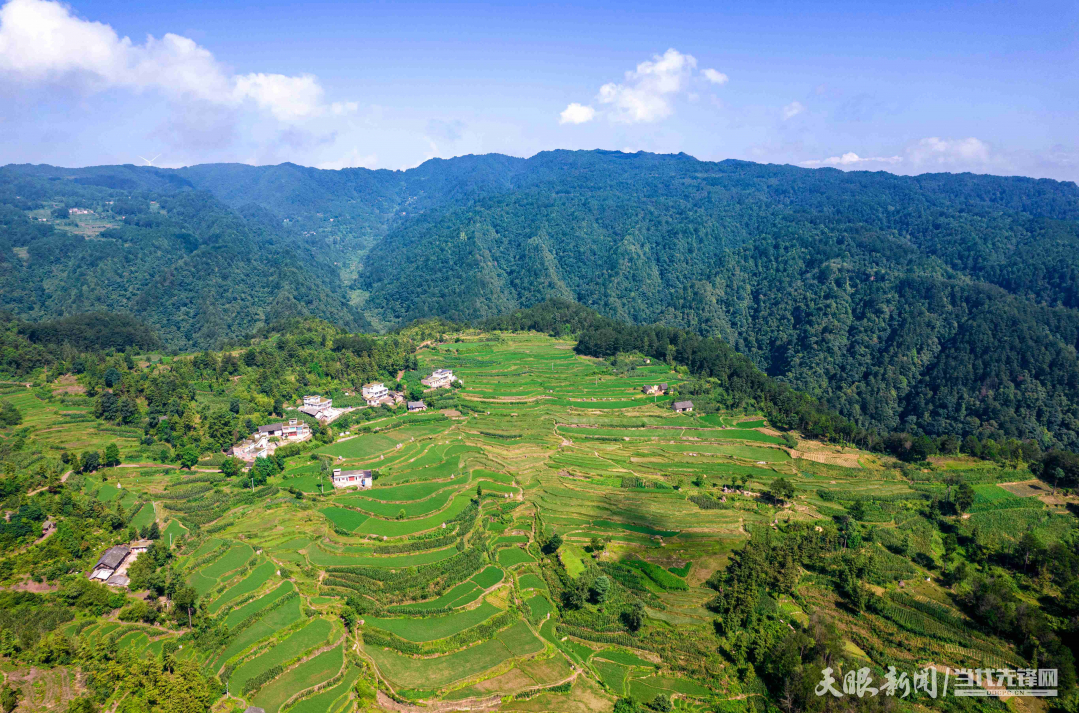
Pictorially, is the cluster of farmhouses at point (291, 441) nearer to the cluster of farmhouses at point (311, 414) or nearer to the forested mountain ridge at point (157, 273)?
the cluster of farmhouses at point (311, 414)

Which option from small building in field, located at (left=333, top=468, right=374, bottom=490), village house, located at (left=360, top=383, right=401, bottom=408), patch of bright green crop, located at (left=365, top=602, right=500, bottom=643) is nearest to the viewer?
patch of bright green crop, located at (left=365, top=602, right=500, bottom=643)

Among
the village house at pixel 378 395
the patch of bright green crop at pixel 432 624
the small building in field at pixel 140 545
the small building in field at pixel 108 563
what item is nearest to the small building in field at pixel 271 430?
the village house at pixel 378 395

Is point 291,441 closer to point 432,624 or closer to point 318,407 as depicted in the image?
point 318,407

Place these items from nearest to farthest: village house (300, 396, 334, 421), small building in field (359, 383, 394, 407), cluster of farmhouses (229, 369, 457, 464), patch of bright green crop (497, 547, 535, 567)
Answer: patch of bright green crop (497, 547, 535, 567), cluster of farmhouses (229, 369, 457, 464), village house (300, 396, 334, 421), small building in field (359, 383, 394, 407)

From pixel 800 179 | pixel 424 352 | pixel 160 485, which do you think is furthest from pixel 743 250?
pixel 160 485

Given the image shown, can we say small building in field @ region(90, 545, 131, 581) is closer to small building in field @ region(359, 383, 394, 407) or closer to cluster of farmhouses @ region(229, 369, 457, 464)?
cluster of farmhouses @ region(229, 369, 457, 464)

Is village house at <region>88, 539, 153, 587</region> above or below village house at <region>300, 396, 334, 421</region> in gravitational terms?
below

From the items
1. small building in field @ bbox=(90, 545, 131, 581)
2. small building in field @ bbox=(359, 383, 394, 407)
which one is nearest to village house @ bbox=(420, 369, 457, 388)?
small building in field @ bbox=(359, 383, 394, 407)

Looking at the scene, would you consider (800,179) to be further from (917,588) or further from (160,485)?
(160,485)
